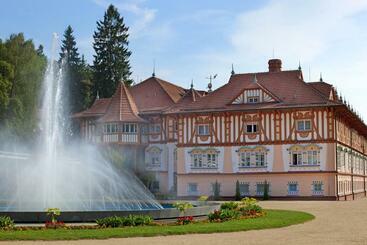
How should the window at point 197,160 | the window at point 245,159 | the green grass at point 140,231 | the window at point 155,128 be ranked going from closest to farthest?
1. the green grass at point 140,231
2. the window at point 245,159
3. the window at point 197,160
4. the window at point 155,128

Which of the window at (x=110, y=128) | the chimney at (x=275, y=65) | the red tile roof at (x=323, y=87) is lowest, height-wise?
the window at (x=110, y=128)

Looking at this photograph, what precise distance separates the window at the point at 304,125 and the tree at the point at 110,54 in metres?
32.3

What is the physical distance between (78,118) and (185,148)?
13439 millimetres

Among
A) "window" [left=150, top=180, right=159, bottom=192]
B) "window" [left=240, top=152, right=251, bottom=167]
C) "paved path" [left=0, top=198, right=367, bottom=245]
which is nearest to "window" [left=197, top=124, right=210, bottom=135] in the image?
"window" [left=240, top=152, right=251, bottom=167]

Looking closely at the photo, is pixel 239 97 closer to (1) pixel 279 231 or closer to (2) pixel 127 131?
(2) pixel 127 131

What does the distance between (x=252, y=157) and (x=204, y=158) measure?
429 cm

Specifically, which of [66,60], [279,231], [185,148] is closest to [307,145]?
[185,148]

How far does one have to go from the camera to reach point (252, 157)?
49906mm

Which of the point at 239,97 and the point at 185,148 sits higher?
the point at 239,97

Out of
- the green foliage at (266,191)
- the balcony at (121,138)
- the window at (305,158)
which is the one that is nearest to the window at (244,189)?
the green foliage at (266,191)

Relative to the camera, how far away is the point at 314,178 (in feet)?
157

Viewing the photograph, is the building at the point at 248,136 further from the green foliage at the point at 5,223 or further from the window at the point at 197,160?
the green foliage at the point at 5,223

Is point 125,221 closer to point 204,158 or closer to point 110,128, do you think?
point 204,158

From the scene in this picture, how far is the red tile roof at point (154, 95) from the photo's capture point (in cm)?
5931
